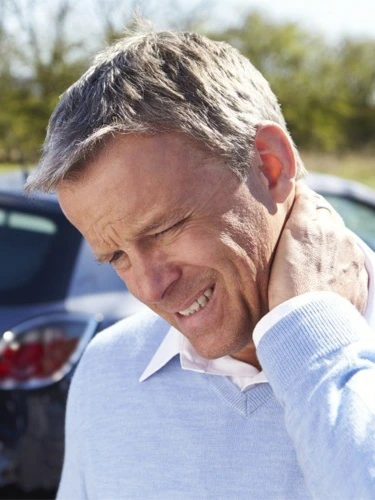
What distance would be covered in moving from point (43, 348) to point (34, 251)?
56cm

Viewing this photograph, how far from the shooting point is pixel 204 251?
1457 millimetres

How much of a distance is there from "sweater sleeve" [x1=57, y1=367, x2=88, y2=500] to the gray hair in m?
0.45

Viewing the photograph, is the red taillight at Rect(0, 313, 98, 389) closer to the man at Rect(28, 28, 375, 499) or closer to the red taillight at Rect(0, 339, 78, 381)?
the red taillight at Rect(0, 339, 78, 381)

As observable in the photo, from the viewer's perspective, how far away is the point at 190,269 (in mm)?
1466

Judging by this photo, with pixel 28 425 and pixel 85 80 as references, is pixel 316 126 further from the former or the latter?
pixel 85 80

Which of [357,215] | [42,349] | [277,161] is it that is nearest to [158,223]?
[277,161]

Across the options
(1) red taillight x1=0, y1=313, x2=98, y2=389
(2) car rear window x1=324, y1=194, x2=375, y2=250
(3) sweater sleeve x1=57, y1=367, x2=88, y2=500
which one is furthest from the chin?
(2) car rear window x1=324, y1=194, x2=375, y2=250

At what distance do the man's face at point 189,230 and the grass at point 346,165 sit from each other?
801 inches

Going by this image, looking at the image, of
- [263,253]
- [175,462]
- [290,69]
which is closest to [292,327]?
[263,253]

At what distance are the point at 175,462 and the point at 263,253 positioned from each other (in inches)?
15.8

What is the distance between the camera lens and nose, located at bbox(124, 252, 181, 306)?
1.47m

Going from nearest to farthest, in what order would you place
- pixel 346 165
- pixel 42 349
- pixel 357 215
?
pixel 42 349 → pixel 357 215 → pixel 346 165

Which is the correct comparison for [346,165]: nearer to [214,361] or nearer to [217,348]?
[214,361]

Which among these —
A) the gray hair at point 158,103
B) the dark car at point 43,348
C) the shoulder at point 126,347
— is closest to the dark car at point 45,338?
the dark car at point 43,348
